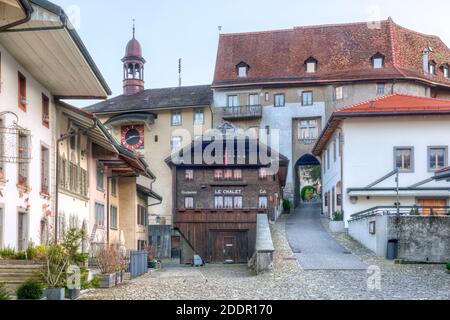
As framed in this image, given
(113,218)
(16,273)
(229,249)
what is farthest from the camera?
(229,249)

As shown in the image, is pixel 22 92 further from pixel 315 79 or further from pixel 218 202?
pixel 315 79

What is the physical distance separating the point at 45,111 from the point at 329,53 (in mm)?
46562

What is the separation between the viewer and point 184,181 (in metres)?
47.8

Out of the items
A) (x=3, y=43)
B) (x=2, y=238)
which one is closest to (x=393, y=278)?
(x=2, y=238)

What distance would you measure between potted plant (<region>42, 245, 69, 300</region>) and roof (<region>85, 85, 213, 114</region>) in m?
50.8

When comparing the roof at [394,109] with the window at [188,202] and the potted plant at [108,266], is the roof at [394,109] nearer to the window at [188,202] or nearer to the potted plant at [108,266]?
the window at [188,202]

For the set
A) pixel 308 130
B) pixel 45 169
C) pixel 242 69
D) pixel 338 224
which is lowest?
pixel 338 224

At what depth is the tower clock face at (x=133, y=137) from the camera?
66.5 m

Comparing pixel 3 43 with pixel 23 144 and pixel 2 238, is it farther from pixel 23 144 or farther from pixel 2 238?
pixel 2 238

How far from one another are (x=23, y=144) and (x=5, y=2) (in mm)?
5854

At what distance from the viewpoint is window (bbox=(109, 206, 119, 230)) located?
3462cm

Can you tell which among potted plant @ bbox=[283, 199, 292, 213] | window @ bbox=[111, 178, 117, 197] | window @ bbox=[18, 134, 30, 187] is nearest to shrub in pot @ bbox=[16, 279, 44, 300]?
window @ bbox=[18, 134, 30, 187]

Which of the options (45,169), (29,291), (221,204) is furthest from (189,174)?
(29,291)

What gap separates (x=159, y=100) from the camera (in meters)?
68.6
